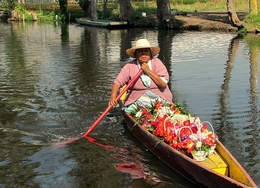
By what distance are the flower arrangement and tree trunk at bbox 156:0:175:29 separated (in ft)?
85.8

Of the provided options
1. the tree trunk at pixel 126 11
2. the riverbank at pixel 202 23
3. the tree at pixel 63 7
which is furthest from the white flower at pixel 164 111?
the tree at pixel 63 7

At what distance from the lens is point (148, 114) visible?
7238mm

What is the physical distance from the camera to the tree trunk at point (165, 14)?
32750 mm

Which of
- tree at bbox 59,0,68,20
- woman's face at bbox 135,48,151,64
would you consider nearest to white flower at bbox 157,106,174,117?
woman's face at bbox 135,48,151,64

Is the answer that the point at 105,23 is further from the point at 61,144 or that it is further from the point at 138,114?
the point at 138,114

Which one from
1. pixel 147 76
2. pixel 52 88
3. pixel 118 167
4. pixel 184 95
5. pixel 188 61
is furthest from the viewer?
pixel 188 61

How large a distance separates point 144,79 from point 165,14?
26458mm

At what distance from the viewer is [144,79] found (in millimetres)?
7695

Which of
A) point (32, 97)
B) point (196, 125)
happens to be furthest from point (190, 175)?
point (32, 97)

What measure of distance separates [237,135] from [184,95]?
3.18 meters

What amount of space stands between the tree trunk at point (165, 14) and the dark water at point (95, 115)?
47.9ft

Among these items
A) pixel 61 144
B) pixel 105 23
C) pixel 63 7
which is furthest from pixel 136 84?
pixel 63 7

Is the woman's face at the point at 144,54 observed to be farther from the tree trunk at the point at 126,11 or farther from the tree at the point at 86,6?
the tree at the point at 86,6

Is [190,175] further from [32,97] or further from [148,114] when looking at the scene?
[32,97]
